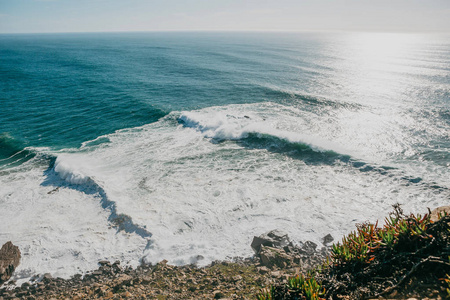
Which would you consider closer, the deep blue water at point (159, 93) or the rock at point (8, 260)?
the rock at point (8, 260)

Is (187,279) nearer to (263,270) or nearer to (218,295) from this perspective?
(218,295)

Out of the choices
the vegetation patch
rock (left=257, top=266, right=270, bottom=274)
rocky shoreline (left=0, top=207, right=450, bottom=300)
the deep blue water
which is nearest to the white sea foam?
rocky shoreline (left=0, top=207, right=450, bottom=300)

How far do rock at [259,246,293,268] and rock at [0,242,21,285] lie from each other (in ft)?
35.3

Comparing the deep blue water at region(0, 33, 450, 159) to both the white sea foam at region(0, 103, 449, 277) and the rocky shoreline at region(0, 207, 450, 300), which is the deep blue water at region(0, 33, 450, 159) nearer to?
the white sea foam at region(0, 103, 449, 277)

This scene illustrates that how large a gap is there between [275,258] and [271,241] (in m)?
1.04

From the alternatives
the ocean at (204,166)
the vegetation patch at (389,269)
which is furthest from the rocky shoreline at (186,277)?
the vegetation patch at (389,269)

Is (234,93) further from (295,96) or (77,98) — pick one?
(77,98)

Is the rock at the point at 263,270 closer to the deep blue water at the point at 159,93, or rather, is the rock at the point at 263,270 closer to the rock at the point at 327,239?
the rock at the point at 327,239

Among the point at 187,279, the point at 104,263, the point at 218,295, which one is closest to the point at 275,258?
the point at 218,295

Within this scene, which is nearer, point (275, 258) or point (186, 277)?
point (186, 277)

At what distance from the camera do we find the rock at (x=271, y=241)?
10.9 metres

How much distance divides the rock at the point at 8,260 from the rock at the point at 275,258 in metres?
10.8

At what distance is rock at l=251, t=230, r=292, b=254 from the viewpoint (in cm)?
1091

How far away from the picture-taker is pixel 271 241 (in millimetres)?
10938
